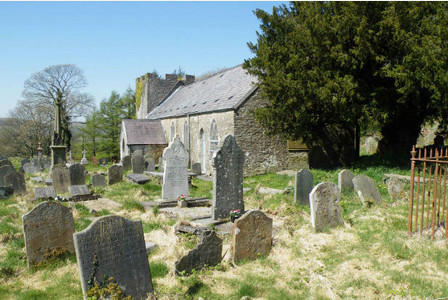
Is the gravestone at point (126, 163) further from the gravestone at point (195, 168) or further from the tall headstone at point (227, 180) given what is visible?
the tall headstone at point (227, 180)

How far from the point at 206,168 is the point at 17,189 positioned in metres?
10.3

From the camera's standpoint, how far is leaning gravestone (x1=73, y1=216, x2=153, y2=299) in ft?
14.8

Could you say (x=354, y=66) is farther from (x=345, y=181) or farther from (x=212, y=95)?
(x=212, y=95)

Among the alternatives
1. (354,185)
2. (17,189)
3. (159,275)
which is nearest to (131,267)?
(159,275)

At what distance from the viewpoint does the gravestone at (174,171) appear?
482 inches

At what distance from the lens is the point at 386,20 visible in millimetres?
12648

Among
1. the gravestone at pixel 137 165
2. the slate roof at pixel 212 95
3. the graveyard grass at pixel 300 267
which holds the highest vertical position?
the slate roof at pixel 212 95

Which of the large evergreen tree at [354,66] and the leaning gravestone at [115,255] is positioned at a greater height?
the large evergreen tree at [354,66]

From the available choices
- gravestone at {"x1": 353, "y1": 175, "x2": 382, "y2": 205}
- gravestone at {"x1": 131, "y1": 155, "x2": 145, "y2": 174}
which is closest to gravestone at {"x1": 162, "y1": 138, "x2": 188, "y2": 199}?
gravestone at {"x1": 353, "y1": 175, "x2": 382, "y2": 205}

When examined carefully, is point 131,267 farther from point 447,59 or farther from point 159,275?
point 447,59

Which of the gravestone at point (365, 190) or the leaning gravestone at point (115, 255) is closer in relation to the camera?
the leaning gravestone at point (115, 255)

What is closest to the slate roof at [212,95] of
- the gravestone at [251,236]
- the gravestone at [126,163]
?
the gravestone at [126,163]

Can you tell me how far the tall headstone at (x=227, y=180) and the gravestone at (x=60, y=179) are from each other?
8.16 meters

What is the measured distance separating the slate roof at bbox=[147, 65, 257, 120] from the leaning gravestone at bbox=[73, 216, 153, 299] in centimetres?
1331
